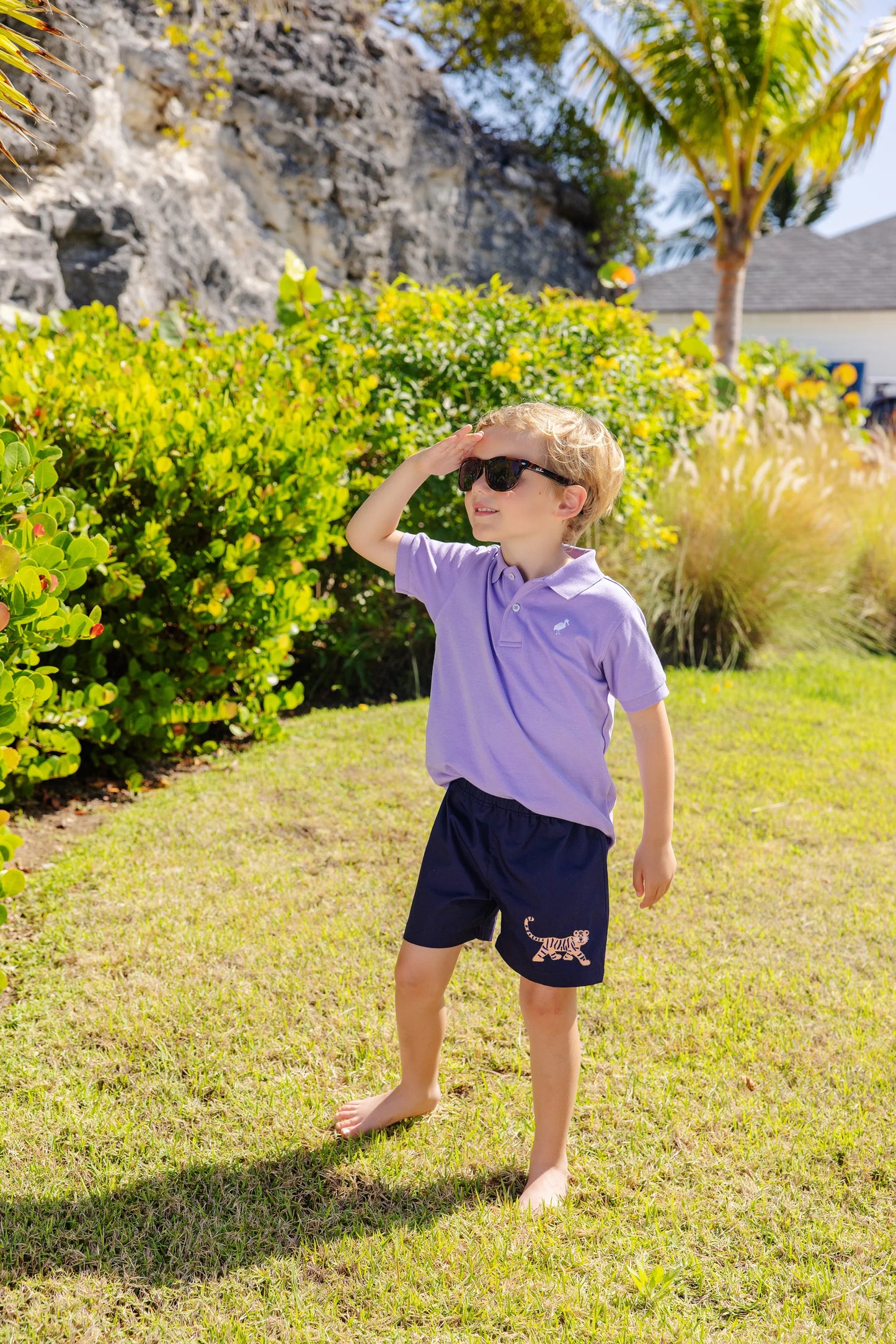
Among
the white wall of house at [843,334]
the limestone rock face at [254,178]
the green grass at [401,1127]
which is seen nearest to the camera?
the green grass at [401,1127]

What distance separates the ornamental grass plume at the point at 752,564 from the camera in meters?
6.41

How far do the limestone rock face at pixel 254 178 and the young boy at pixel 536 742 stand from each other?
17.6ft

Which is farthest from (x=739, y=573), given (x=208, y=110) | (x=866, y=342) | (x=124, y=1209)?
(x=866, y=342)

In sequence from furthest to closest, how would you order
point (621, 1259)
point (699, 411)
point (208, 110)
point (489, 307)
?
point (208, 110) → point (699, 411) → point (489, 307) → point (621, 1259)

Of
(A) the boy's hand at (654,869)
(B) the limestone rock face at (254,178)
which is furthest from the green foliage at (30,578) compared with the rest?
(B) the limestone rock face at (254,178)

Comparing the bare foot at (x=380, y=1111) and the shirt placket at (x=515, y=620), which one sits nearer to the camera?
the shirt placket at (x=515, y=620)

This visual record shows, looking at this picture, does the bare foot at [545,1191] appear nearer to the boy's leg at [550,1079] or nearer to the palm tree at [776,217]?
the boy's leg at [550,1079]

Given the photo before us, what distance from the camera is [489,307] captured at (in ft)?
18.7

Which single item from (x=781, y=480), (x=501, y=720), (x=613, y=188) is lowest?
(x=501, y=720)

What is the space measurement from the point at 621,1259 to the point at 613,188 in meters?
13.9

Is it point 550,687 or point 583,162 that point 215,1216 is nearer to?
point 550,687

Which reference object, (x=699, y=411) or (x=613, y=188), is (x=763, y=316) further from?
(x=699, y=411)

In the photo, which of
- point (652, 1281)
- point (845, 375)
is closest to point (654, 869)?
point (652, 1281)

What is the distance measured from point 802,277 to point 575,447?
25.9 meters
